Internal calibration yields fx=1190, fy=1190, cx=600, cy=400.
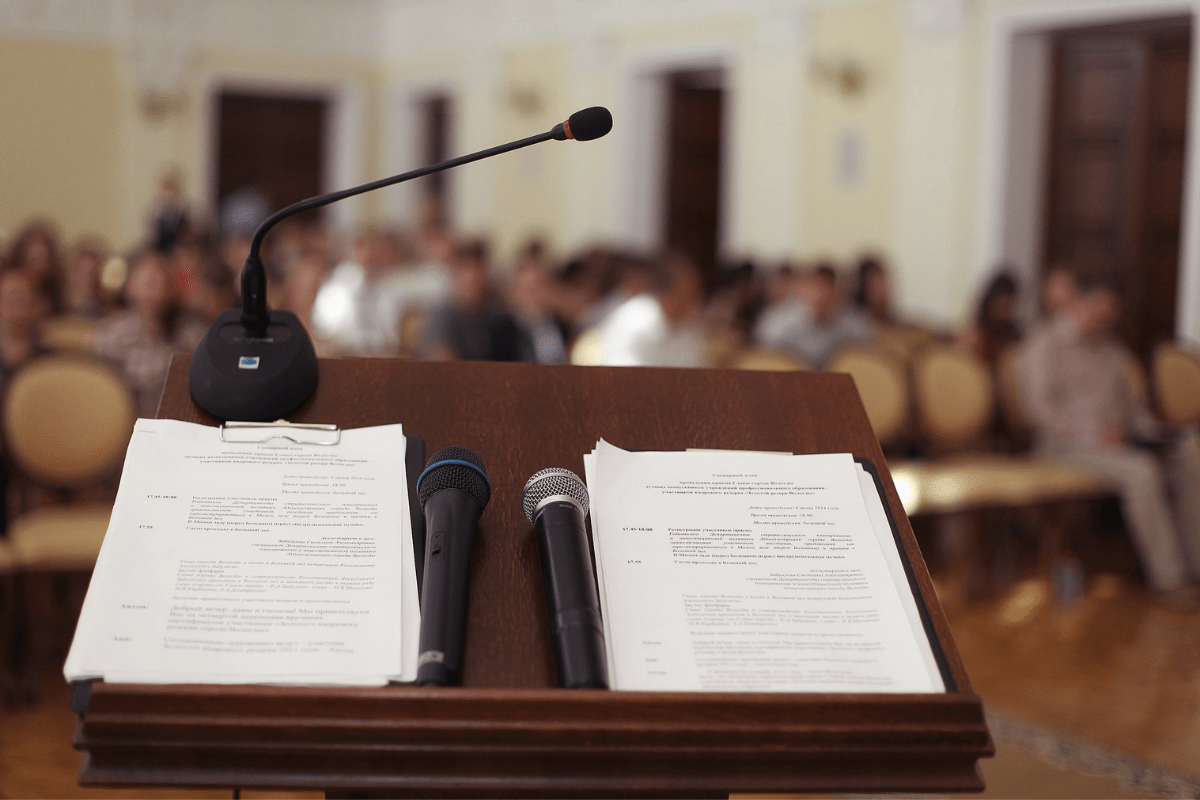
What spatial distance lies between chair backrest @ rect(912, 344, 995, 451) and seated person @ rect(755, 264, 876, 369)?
710mm

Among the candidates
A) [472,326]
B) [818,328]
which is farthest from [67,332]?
[818,328]

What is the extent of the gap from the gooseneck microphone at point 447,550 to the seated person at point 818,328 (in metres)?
5.08

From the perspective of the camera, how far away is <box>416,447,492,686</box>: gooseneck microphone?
3.65 ft

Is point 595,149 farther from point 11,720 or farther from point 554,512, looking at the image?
point 554,512

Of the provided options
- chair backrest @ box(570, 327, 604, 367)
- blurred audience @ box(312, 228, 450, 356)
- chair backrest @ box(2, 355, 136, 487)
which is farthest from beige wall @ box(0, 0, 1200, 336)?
chair backrest @ box(2, 355, 136, 487)

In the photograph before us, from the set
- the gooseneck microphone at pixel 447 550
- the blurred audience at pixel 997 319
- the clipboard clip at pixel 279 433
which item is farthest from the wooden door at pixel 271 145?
the gooseneck microphone at pixel 447 550

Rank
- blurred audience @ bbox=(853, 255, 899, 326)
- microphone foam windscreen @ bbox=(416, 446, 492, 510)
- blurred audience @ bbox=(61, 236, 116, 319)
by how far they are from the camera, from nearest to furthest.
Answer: microphone foam windscreen @ bbox=(416, 446, 492, 510) < blurred audience @ bbox=(61, 236, 116, 319) < blurred audience @ bbox=(853, 255, 899, 326)

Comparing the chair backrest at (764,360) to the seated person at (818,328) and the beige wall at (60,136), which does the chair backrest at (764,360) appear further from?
the beige wall at (60,136)

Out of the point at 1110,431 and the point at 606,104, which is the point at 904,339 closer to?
the point at 1110,431

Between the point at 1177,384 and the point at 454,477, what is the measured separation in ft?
19.2

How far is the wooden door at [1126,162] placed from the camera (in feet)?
24.9

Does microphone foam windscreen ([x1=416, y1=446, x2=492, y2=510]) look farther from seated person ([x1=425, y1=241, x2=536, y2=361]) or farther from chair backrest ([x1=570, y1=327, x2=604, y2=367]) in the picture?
seated person ([x1=425, y1=241, x2=536, y2=361])

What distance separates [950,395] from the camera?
5582mm

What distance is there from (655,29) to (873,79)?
2.45 m
